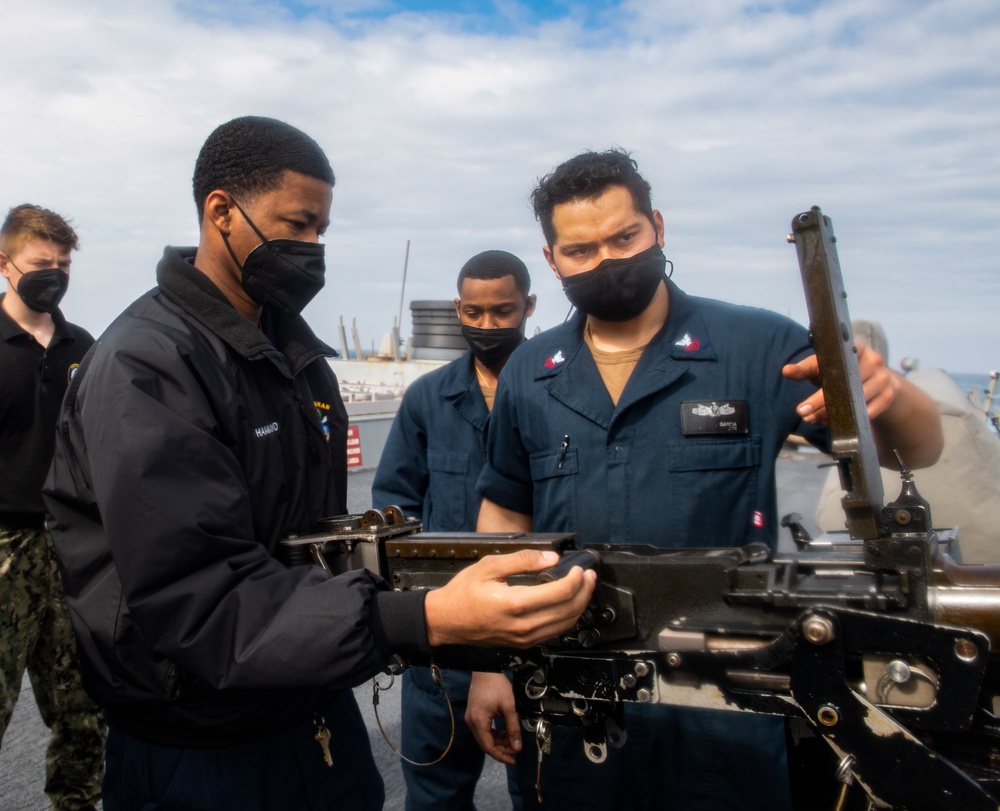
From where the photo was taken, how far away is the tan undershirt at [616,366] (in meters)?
2.16

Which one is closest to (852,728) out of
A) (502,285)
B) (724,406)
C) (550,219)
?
(724,406)

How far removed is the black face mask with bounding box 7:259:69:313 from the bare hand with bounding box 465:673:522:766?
2.40 metres

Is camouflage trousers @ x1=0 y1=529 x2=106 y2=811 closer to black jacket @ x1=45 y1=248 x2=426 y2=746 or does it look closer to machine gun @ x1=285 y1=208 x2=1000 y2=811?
black jacket @ x1=45 y1=248 x2=426 y2=746

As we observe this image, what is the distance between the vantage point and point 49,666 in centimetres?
297

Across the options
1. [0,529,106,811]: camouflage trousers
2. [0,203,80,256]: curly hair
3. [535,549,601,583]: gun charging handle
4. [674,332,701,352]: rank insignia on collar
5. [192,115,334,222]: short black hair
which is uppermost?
[0,203,80,256]: curly hair

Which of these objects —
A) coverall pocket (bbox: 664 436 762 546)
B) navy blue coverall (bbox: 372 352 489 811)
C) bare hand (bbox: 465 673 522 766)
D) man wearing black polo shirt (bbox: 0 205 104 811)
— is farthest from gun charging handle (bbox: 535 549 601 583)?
man wearing black polo shirt (bbox: 0 205 104 811)

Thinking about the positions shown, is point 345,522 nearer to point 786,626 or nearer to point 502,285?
point 786,626

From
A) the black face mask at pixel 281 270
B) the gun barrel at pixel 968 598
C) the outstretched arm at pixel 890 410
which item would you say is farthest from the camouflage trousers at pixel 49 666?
the gun barrel at pixel 968 598

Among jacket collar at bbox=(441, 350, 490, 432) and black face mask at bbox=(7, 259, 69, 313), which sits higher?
black face mask at bbox=(7, 259, 69, 313)

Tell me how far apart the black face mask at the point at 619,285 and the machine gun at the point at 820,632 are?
0.76 metres

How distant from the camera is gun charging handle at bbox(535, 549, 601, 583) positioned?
1.30 m

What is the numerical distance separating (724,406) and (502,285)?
1560 millimetres

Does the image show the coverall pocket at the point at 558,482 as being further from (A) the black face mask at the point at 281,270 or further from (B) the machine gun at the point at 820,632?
(A) the black face mask at the point at 281,270

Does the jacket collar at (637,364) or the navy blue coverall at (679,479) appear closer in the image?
the navy blue coverall at (679,479)
